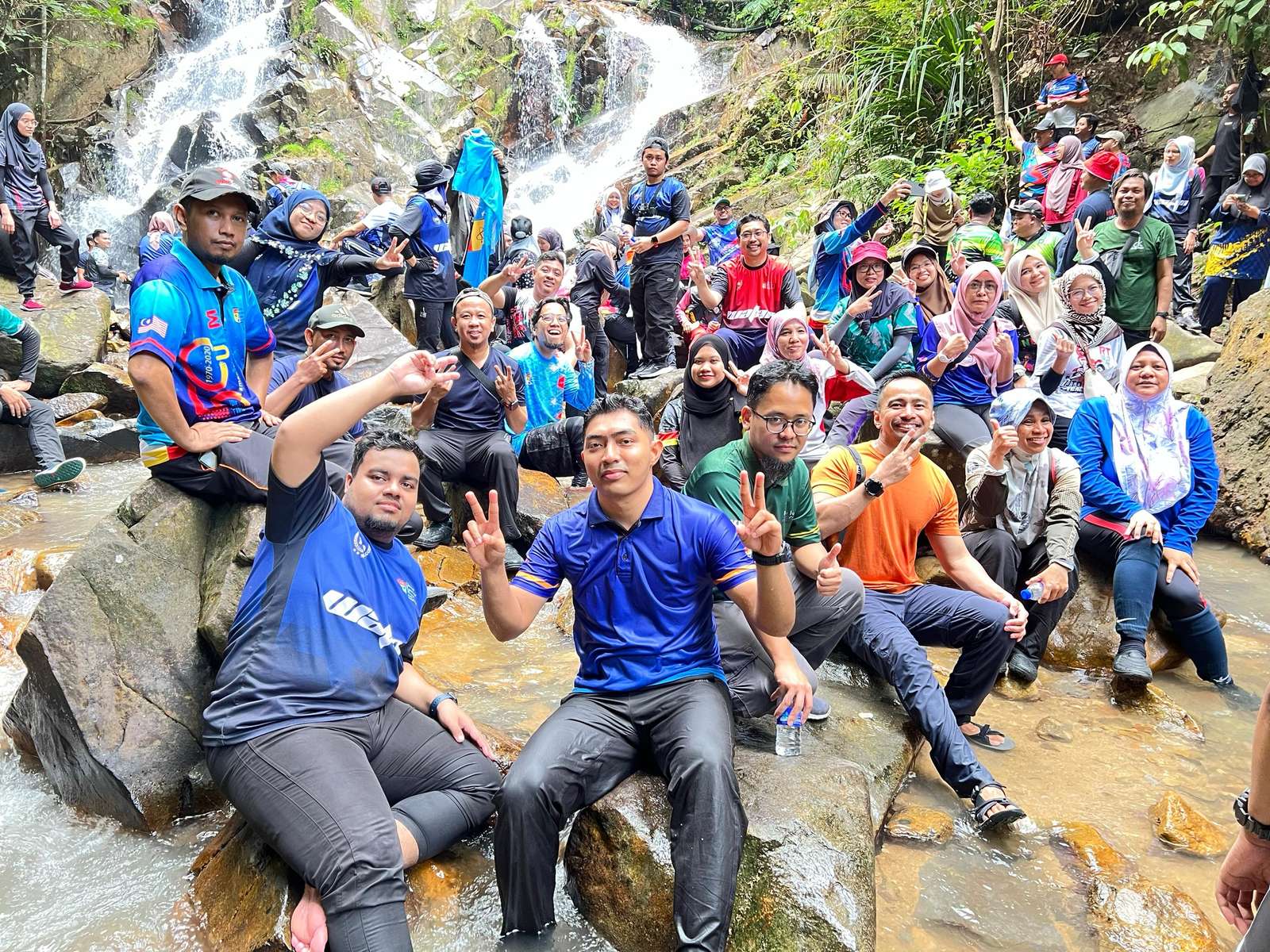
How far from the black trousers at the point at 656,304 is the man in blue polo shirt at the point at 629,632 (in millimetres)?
5980

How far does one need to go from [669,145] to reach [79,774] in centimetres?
1926

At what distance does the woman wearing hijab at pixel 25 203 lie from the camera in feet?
32.3

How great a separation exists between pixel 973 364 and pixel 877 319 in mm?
989

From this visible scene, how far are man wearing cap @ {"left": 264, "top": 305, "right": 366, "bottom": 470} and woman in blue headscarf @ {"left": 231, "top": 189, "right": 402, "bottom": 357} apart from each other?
1.01 feet

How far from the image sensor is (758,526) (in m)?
2.71

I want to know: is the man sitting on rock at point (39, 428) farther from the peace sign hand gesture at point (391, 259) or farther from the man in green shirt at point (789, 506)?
the man in green shirt at point (789, 506)

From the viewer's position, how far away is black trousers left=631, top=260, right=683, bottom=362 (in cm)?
878

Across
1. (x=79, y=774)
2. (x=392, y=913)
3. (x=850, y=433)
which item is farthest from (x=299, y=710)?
(x=850, y=433)

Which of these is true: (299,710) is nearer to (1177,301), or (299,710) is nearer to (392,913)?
(392,913)

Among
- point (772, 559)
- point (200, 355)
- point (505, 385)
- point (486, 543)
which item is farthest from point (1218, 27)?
point (200, 355)

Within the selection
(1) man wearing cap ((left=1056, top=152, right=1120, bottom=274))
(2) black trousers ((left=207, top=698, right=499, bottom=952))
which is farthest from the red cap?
(2) black trousers ((left=207, top=698, right=499, bottom=952))

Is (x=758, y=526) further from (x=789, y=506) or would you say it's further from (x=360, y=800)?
(x=360, y=800)

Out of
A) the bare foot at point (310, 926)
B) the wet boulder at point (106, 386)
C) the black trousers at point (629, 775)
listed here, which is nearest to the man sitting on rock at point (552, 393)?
the black trousers at point (629, 775)

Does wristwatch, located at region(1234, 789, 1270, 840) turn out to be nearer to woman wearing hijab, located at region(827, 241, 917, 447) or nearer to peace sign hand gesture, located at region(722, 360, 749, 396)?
peace sign hand gesture, located at region(722, 360, 749, 396)
